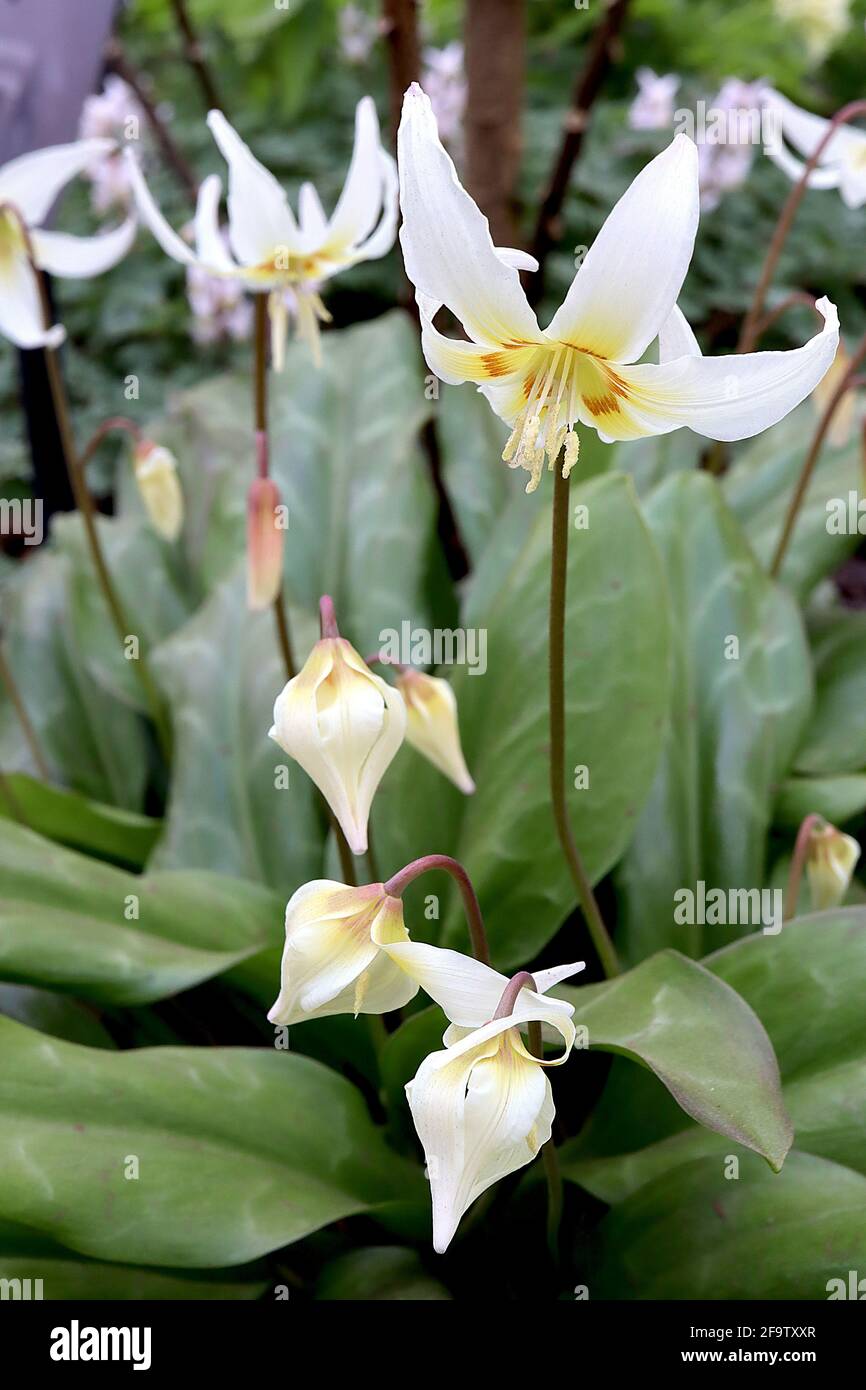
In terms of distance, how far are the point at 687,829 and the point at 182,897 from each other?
1.92 ft

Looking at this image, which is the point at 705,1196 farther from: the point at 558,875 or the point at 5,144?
the point at 5,144

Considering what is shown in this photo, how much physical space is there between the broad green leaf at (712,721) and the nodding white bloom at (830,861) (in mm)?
201

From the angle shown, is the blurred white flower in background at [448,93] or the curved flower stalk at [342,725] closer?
the curved flower stalk at [342,725]

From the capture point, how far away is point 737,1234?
39.1 inches

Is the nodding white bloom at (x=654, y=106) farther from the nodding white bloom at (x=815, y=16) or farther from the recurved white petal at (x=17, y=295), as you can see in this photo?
the recurved white petal at (x=17, y=295)

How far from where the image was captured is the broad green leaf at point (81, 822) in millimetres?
1536

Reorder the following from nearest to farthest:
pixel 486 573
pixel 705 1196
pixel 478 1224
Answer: pixel 705 1196 → pixel 478 1224 → pixel 486 573

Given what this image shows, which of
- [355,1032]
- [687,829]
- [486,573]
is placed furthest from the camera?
[486,573]

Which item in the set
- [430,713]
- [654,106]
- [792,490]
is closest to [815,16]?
[654,106]

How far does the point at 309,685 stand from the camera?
0.85m

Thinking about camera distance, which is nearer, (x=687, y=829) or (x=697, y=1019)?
(x=697, y=1019)

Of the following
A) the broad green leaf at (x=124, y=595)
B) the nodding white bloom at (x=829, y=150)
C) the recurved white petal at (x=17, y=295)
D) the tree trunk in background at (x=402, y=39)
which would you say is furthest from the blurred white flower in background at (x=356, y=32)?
the recurved white petal at (x=17, y=295)

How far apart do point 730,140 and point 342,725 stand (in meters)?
2.55

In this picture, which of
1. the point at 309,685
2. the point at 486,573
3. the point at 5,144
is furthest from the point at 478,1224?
the point at 5,144
